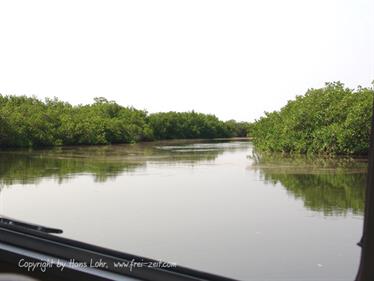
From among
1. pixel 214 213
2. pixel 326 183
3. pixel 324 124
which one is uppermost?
pixel 324 124

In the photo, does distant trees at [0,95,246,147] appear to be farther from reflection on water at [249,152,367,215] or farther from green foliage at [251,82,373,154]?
reflection on water at [249,152,367,215]

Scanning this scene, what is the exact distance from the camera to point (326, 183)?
7.39 metres

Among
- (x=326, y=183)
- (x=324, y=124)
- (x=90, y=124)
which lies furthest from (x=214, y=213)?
(x=90, y=124)

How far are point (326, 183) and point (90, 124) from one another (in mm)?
16136

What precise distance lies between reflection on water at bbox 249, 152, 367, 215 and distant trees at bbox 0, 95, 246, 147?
438cm

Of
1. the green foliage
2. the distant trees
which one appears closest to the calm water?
the green foliage

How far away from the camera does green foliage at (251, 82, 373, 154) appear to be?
9.53m

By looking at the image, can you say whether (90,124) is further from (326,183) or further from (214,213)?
(214,213)

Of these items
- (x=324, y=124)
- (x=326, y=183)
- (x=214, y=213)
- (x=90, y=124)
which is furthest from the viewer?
(x=90, y=124)

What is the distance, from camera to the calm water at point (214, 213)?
3391 millimetres

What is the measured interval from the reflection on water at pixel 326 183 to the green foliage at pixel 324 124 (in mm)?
502

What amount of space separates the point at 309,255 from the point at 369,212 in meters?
2.86

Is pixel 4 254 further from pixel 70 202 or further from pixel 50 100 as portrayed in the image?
pixel 50 100

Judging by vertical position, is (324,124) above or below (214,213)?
above
